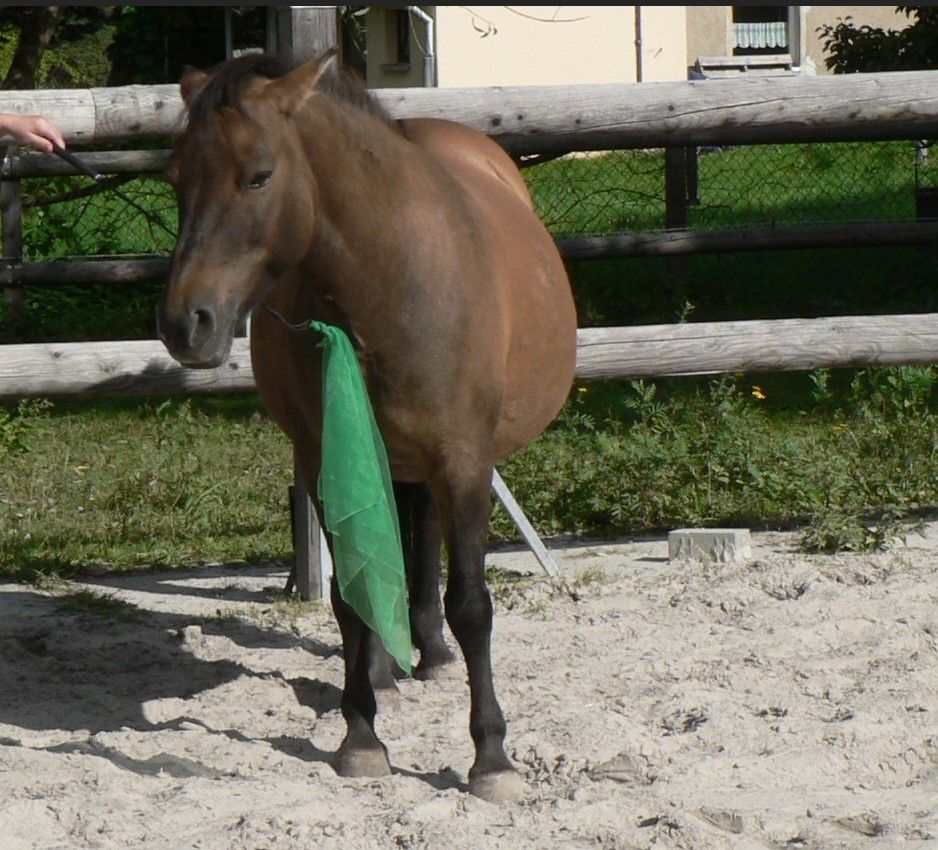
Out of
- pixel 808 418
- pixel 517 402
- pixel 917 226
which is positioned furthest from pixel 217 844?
pixel 917 226

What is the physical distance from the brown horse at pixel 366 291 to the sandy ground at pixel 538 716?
25 cm

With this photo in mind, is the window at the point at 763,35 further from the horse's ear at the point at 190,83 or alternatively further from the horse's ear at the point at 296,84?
the horse's ear at the point at 296,84

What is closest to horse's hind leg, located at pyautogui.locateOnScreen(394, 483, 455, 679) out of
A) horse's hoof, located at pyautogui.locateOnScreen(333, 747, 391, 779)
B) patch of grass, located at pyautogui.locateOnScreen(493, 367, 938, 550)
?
horse's hoof, located at pyautogui.locateOnScreen(333, 747, 391, 779)

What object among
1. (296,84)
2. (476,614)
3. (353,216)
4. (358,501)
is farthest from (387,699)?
(296,84)

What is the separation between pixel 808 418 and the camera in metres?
8.06

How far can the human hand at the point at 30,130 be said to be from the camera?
12.5 feet

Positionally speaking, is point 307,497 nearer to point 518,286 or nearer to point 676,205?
point 518,286

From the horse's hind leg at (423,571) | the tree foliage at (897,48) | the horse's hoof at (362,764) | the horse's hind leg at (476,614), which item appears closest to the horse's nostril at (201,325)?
the horse's hind leg at (476,614)

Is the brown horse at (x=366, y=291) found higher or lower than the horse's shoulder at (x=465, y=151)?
lower

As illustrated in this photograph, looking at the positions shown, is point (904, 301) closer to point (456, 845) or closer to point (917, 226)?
point (917, 226)

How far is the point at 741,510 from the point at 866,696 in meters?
2.38

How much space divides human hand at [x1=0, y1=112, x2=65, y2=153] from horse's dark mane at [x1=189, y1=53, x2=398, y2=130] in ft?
2.35

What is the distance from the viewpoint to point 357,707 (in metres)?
3.83

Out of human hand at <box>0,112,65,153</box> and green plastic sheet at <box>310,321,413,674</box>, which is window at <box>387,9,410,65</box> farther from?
green plastic sheet at <box>310,321,413,674</box>
